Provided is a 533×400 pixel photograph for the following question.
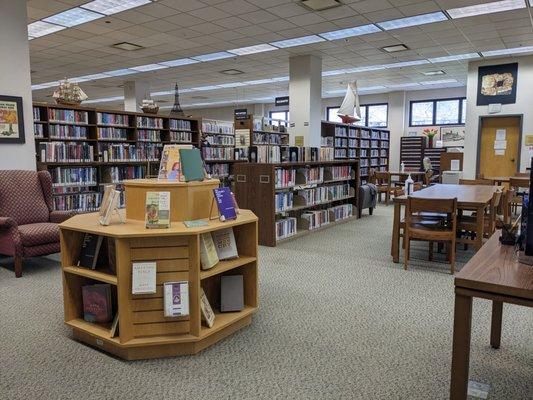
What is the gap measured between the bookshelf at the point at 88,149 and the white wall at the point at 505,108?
24.8 ft

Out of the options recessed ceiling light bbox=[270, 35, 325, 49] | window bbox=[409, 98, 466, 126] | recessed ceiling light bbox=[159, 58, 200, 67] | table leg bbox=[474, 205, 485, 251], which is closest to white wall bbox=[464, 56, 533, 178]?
window bbox=[409, 98, 466, 126]

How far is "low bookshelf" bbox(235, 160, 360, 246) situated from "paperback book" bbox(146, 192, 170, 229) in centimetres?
320

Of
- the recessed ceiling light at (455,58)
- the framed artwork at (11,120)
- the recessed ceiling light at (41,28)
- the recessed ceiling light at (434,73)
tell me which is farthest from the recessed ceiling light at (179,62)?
the recessed ceiling light at (434,73)

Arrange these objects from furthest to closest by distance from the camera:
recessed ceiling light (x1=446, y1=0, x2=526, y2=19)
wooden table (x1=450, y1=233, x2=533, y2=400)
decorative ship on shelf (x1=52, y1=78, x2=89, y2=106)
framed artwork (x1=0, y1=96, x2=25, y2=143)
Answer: recessed ceiling light (x1=446, y1=0, x2=526, y2=19)
decorative ship on shelf (x1=52, y1=78, x2=89, y2=106)
framed artwork (x1=0, y1=96, x2=25, y2=143)
wooden table (x1=450, y1=233, x2=533, y2=400)

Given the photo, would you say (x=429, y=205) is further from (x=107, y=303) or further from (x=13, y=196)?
(x=13, y=196)

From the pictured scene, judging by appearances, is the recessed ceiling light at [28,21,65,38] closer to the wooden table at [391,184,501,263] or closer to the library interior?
the library interior

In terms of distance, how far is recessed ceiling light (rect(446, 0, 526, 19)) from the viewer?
6.40 meters

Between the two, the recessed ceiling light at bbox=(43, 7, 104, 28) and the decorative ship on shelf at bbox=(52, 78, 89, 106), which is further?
the recessed ceiling light at bbox=(43, 7, 104, 28)

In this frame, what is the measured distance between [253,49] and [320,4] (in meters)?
3.10

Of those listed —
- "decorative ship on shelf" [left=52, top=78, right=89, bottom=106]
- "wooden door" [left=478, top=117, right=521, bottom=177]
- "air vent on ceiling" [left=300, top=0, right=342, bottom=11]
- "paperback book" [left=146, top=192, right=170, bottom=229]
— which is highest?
Result: "air vent on ceiling" [left=300, top=0, right=342, bottom=11]

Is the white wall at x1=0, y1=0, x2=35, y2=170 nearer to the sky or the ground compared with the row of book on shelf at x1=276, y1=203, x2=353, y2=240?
nearer to the sky

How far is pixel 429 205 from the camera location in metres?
4.39

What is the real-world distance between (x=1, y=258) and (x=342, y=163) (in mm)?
5744

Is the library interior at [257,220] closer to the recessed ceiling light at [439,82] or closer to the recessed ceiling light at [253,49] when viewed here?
the recessed ceiling light at [253,49]
